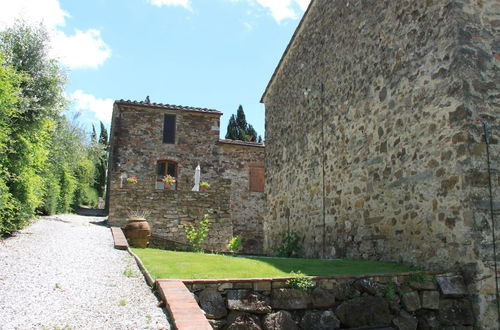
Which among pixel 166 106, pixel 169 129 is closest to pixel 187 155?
pixel 169 129

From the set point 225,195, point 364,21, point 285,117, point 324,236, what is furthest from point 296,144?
point 225,195

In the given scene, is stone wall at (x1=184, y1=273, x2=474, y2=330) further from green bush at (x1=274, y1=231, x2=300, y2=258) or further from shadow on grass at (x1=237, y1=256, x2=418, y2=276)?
green bush at (x1=274, y1=231, x2=300, y2=258)

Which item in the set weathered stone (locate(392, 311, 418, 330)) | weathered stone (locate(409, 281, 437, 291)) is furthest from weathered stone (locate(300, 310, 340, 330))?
weathered stone (locate(409, 281, 437, 291))

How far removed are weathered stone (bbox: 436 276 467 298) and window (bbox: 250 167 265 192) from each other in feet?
47.4

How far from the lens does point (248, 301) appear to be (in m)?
4.86

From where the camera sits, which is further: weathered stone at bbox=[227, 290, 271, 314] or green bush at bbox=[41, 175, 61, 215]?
green bush at bbox=[41, 175, 61, 215]

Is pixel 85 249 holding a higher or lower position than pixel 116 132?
lower

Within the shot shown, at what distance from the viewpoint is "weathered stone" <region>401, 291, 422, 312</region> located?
17.9 ft

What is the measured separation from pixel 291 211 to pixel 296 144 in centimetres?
182

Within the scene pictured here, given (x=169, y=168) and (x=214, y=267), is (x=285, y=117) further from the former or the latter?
(x=169, y=168)

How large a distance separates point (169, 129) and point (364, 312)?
622 inches

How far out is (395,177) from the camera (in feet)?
22.7

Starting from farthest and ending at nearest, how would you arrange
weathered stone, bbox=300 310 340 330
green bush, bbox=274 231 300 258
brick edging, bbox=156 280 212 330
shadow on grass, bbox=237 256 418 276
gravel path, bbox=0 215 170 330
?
green bush, bbox=274 231 300 258, shadow on grass, bbox=237 256 418 276, weathered stone, bbox=300 310 340 330, gravel path, bbox=0 215 170 330, brick edging, bbox=156 280 212 330

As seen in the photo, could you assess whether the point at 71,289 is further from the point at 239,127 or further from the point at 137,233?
the point at 239,127
